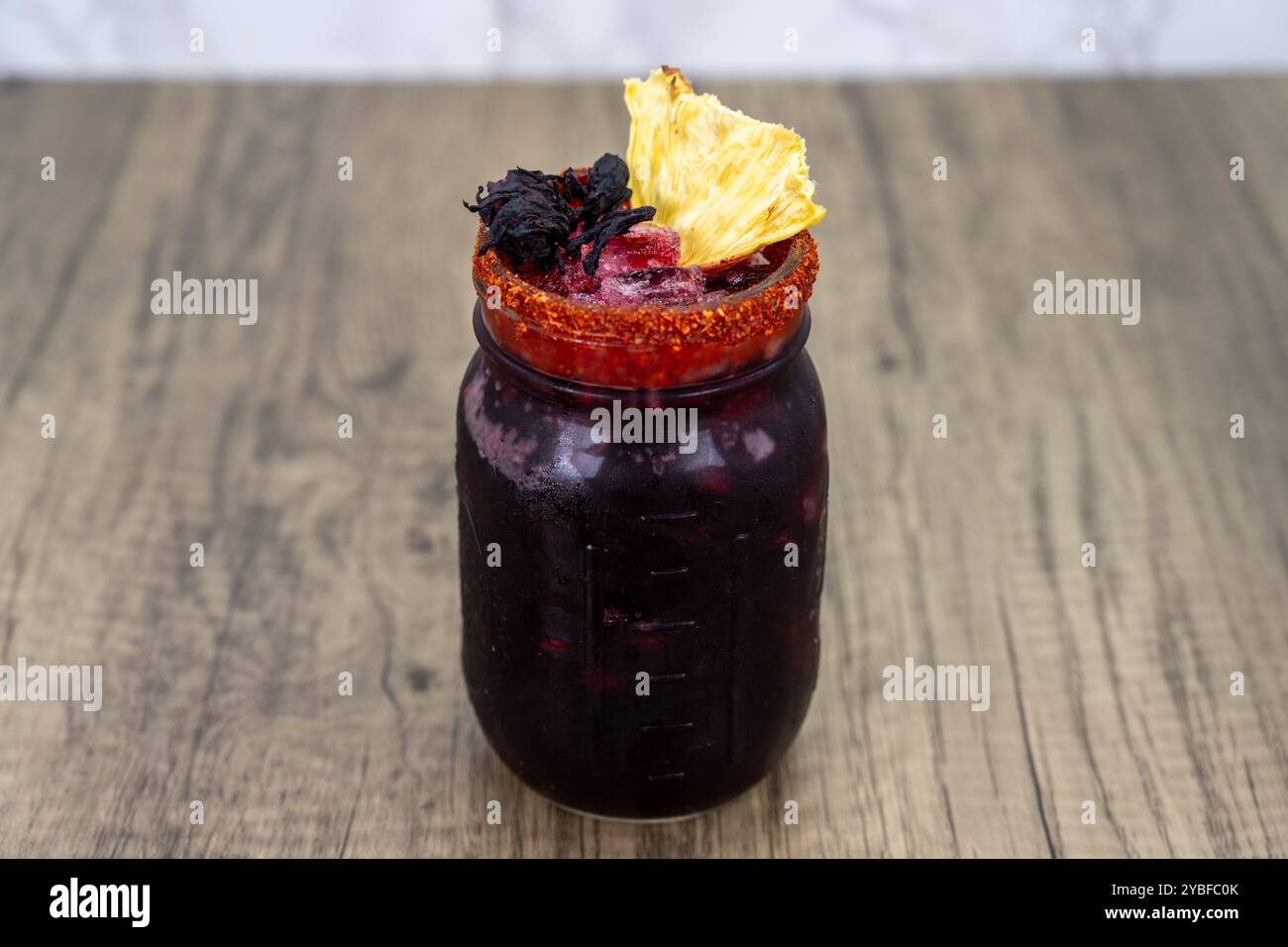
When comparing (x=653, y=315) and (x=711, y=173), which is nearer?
(x=653, y=315)

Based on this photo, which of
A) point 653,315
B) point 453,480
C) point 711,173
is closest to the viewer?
point 653,315

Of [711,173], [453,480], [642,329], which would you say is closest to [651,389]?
[642,329]

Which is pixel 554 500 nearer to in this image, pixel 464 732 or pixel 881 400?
pixel 464 732

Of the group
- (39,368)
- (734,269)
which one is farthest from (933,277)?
(39,368)

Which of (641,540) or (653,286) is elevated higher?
(653,286)

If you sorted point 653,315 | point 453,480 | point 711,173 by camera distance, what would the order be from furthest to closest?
point 453,480 < point 711,173 < point 653,315

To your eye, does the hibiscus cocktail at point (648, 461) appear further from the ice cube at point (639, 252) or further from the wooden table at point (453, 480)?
the wooden table at point (453, 480)

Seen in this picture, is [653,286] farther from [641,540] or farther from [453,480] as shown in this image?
[453,480]

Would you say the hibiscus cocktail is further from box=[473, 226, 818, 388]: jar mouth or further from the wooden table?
the wooden table
